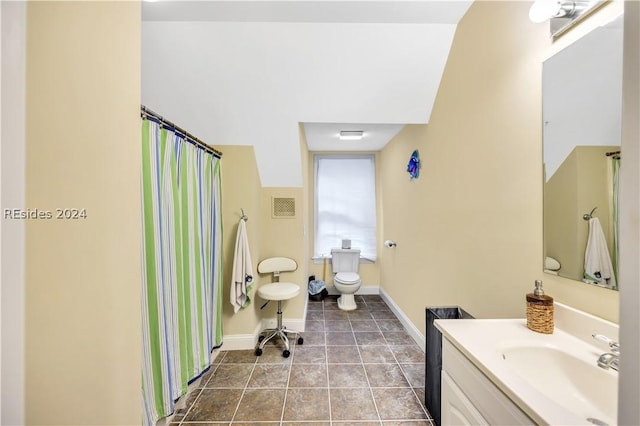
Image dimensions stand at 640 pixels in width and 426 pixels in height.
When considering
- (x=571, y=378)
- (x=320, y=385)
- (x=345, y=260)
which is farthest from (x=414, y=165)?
(x=320, y=385)

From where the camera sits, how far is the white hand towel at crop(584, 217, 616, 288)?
0.93m

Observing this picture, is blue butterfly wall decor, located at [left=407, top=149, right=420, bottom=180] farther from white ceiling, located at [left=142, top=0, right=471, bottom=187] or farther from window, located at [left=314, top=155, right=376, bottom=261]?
window, located at [left=314, top=155, right=376, bottom=261]

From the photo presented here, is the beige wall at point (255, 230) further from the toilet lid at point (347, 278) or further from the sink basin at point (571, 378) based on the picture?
the sink basin at point (571, 378)

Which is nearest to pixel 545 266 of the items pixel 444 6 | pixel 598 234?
pixel 598 234

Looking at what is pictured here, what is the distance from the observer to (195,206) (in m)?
1.86

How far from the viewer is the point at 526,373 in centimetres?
97

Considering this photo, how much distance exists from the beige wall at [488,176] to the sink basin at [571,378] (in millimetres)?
239

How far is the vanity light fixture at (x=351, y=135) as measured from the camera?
3170 mm

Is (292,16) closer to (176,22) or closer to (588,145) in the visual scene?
(176,22)

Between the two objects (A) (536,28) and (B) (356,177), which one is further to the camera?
(B) (356,177)

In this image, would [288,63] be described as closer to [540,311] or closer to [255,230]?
[255,230]

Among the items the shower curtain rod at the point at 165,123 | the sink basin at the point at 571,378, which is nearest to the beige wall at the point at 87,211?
the shower curtain rod at the point at 165,123

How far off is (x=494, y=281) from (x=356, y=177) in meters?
2.84

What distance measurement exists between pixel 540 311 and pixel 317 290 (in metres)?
2.95
